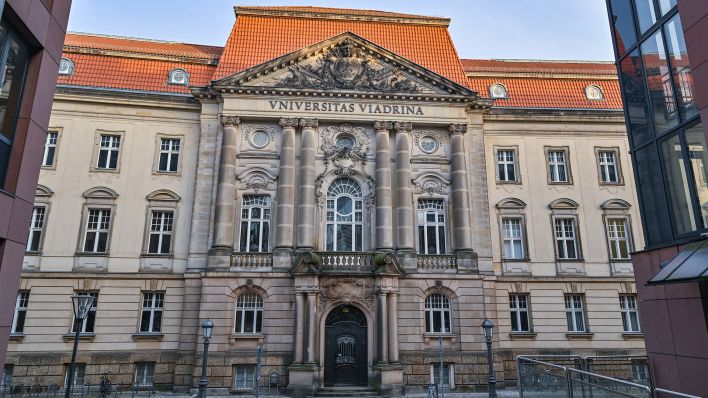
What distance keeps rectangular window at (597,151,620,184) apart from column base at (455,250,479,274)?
9707 mm

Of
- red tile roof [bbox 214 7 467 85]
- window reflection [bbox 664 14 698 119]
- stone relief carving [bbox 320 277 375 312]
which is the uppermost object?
red tile roof [bbox 214 7 467 85]

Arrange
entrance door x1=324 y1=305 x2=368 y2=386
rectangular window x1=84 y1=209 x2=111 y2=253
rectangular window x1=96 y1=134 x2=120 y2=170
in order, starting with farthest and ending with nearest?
rectangular window x1=96 y1=134 x2=120 y2=170 < rectangular window x1=84 y1=209 x2=111 y2=253 < entrance door x1=324 y1=305 x2=368 y2=386

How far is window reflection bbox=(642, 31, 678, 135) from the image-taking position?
45.4 ft

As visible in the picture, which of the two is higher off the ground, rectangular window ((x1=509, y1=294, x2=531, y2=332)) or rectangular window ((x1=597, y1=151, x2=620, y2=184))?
rectangular window ((x1=597, y1=151, x2=620, y2=184))

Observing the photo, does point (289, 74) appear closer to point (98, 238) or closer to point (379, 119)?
point (379, 119)

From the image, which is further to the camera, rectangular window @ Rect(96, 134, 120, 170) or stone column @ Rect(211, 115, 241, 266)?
rectangular window @ Rect(96, 134, 120, 170)

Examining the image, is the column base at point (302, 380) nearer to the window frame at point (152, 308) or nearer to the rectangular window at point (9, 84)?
the window frame at point (152, 308)

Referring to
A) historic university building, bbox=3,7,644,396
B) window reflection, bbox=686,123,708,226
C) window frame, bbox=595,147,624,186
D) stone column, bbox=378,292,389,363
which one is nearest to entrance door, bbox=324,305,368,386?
historic university building, bbox=3,7,644,396

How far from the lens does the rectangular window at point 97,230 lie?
25.0 m

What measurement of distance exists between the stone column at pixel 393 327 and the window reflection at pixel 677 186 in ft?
42.5

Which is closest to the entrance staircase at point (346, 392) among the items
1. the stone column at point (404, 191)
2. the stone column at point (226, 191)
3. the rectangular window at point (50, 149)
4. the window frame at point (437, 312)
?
the window frame at point (437, 312)

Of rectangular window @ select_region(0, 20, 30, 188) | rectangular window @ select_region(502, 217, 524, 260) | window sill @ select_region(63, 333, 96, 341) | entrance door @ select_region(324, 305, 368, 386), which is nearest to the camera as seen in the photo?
rectangular window @ select_region(0, 20, 30, 188)

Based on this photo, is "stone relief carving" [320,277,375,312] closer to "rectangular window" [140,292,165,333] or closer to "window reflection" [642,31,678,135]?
"rectangular window" [140,292,165,333]

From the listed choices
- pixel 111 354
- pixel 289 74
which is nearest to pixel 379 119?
pixel 289 74
